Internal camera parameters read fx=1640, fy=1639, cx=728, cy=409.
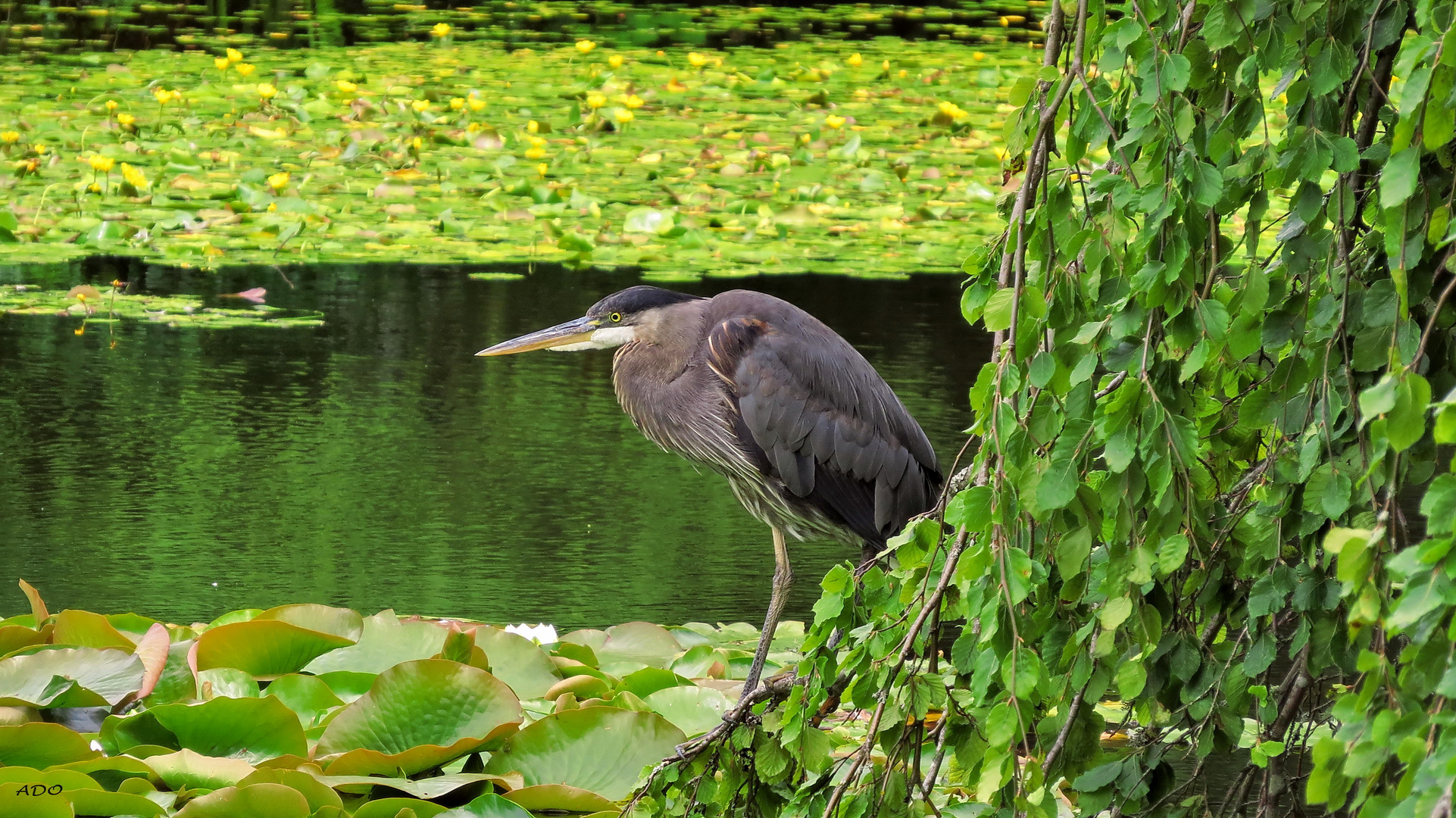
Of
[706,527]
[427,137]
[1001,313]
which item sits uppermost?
[1001,313]

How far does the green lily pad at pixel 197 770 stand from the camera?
2490mm

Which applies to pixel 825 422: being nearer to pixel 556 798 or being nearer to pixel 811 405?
pixel 811 405

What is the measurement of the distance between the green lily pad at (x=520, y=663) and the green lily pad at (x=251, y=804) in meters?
0.75

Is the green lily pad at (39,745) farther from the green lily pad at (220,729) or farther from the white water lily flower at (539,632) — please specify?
the white water lily flower at (539,632)

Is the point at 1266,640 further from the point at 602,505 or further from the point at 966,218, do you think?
the point at 966,218

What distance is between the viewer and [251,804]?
7.76 ft

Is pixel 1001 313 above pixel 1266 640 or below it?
above

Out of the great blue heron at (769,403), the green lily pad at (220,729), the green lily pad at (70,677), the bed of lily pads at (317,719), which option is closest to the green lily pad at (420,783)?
the bed of lily pads at (317,719)

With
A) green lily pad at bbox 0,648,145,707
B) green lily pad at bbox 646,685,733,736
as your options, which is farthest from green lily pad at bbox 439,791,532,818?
green lily pad at bbox 0,648,145,707

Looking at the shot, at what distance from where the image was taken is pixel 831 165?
867cm

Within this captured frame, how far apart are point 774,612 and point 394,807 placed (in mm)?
1086

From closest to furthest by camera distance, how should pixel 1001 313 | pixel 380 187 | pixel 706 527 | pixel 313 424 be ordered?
pixel 1001 313 < pixel 706 527 < pixel 313 424 < pixel 380 187

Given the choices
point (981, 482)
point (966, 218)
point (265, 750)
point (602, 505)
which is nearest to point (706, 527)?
point (602, 505)

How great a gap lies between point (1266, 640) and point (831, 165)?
716 cm
